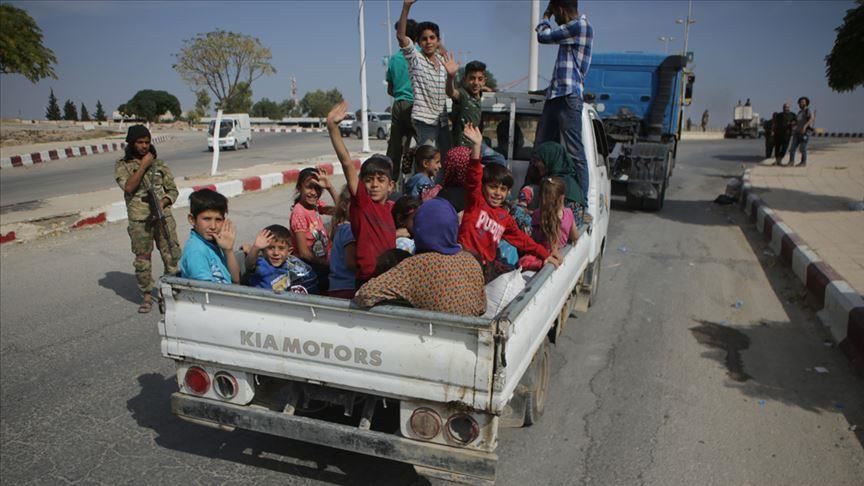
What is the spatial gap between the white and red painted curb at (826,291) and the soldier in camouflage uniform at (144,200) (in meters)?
5.73

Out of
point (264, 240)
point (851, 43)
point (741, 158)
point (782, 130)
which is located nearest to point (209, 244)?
point (264, 240)

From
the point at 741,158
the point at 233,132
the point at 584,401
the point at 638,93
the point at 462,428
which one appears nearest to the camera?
the point at 462,428

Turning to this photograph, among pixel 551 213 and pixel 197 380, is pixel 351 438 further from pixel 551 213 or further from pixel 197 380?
pixel 551 213

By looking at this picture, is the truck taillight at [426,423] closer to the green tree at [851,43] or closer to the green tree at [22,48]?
the green tree at [851,43]

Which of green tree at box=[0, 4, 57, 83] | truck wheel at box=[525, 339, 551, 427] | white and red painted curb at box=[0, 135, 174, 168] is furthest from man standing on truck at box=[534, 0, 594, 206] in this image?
green tree at box=[0, 4, 57, 83]

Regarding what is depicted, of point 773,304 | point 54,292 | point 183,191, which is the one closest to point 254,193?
point 183,191

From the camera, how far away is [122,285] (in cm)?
621

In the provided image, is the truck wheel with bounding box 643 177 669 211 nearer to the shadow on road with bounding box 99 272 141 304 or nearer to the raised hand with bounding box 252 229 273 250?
the shadow on road with bounding box 99 272 141 304

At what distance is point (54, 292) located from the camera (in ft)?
19.3

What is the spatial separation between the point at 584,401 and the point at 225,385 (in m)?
2.33

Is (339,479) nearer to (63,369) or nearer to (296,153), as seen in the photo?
(63,369)

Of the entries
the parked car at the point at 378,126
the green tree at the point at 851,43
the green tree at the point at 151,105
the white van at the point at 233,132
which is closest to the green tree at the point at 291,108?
the green tree at the point at 151,105

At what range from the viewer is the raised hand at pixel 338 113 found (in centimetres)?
321

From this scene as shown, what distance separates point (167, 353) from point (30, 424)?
137cm
